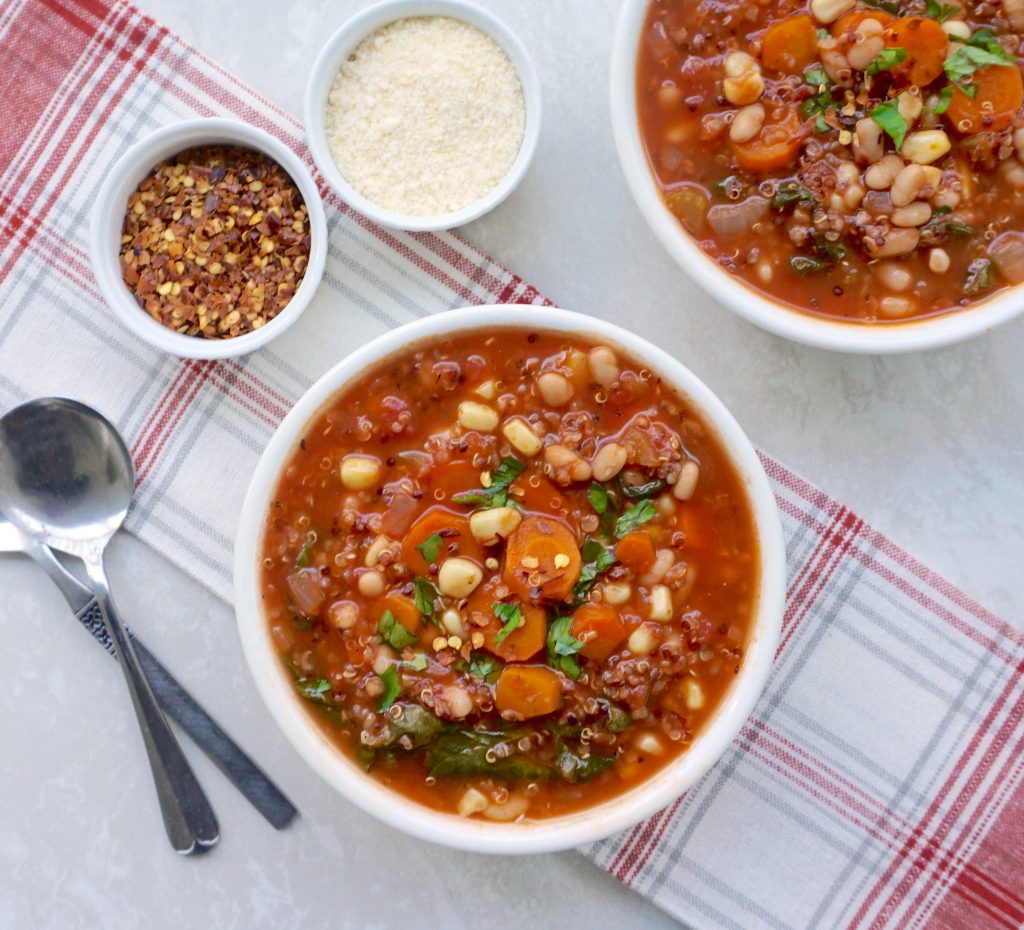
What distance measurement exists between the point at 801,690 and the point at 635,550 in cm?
83

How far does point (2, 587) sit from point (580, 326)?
1874 mm

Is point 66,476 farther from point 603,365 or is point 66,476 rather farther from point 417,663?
point 603,365

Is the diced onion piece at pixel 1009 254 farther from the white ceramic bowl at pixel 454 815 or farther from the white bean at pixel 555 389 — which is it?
the white bean at pixel 555 389

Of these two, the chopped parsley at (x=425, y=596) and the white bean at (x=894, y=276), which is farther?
the white bean at (x=894, y=276)

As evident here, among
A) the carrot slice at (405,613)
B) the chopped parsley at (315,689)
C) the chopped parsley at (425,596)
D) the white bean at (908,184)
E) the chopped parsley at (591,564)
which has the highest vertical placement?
the white bean at (908,184)

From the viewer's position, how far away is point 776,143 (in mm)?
2586

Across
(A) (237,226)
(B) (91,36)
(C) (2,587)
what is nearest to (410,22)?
(A) (237,226)

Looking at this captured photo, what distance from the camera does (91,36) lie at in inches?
119

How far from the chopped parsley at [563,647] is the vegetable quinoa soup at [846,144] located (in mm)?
1016

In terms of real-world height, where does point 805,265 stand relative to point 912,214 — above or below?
below

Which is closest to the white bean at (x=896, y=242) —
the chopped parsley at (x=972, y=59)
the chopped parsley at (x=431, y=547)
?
the chopped parsley at (x=972, y=59)

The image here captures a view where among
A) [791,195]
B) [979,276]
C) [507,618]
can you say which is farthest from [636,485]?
[979,276]

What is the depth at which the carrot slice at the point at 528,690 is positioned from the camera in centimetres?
251

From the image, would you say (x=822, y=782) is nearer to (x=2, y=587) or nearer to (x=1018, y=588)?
(x=1018, y=588)
